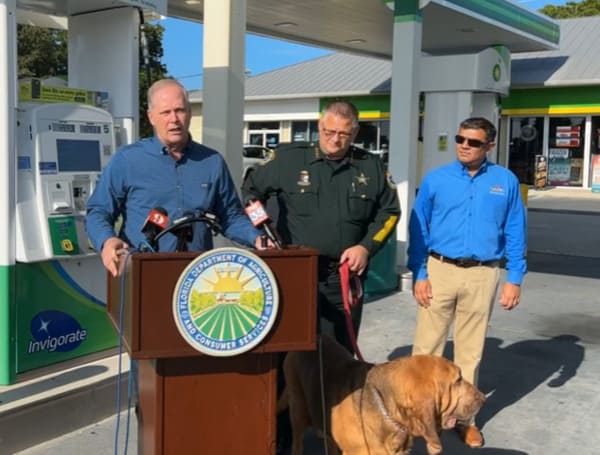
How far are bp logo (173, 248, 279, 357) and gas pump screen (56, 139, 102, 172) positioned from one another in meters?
2.59

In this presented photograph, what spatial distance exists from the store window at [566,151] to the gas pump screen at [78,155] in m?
21.3

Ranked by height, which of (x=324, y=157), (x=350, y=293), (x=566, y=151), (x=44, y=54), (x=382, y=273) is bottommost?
(x=382, y=273)

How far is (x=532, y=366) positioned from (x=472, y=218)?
89.4 inches

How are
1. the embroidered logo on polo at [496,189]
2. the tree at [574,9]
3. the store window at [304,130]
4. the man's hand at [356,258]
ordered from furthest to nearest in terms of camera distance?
the tree at [574,9] → the store window at [304,130] → the embroidered logo on polo at [496,189] → the man's hand at [356,258]

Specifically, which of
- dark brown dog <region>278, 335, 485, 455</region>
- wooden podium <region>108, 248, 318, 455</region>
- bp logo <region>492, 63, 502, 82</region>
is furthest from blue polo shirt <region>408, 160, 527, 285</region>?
bp logo <region>492, 63, 502, 82</region>

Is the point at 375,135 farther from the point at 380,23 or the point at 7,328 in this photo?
the point at 7,328

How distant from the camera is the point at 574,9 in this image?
42469mm

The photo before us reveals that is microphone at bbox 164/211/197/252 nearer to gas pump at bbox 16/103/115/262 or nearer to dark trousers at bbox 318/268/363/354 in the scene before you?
dark trousers at bbox 318/268/363/354

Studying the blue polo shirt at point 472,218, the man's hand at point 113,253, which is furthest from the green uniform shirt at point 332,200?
the man's hand at point 113,253

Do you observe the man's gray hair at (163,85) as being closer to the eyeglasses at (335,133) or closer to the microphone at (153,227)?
the microphone at (153,227)

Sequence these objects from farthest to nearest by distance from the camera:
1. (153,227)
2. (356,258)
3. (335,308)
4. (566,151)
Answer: (566,151)
(335,308)
(356,258)
(153,227)

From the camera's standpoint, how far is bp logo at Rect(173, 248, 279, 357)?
221 centimetres

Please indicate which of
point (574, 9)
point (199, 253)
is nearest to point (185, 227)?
point (199, 253)

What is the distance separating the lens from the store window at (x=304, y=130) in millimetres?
27453
